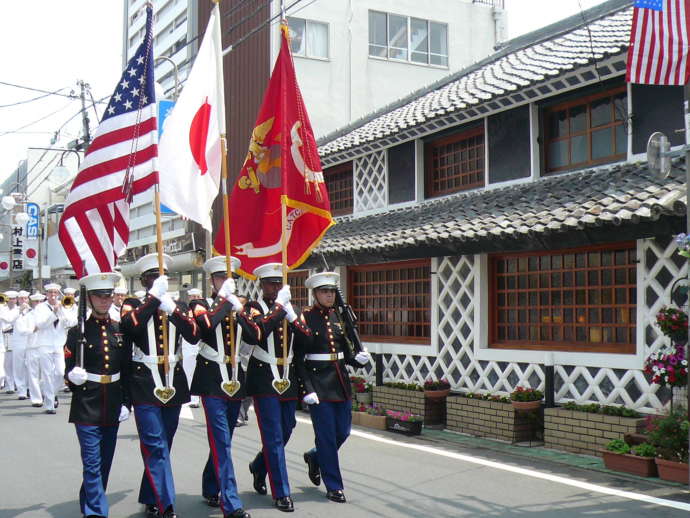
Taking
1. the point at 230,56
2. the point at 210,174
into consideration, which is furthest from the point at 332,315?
the point at 230,56

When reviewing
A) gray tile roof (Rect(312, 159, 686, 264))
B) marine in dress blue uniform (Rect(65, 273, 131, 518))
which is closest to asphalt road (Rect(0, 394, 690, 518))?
marine in dress blue uniform (Rect(65, 273, 131, 518))

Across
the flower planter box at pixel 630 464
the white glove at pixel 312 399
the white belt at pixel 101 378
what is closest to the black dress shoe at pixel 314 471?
the white glove at pixel 312 399

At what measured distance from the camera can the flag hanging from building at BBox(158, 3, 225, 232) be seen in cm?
758

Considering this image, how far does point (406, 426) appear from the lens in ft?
36.7

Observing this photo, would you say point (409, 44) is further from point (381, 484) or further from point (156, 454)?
point (156, 454)

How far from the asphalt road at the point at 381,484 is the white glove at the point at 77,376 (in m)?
1.25

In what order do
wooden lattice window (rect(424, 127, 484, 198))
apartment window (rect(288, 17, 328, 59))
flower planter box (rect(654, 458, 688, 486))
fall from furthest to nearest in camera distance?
apartment window (rect(288, 17, 328, 59))
wooden lattice window (rect(424, 127, 484, 198))
flower planter box (rect(654, 458, 688, 486))

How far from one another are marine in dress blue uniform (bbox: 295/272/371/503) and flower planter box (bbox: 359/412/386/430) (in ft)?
12.7

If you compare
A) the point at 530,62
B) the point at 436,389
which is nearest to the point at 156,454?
the point at 436,389

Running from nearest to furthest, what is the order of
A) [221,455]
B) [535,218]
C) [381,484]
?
1. [221,455]
2. [381,484]
3. [535,218]

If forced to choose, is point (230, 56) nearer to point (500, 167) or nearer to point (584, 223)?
point (500, 167)

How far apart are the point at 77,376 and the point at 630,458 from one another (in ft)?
18.7

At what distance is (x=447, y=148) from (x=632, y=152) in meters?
4.39

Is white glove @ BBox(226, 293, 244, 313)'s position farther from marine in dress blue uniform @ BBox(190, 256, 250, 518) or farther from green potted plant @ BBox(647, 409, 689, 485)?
green potted plant @ BBox(647, 409, 689, 485)
